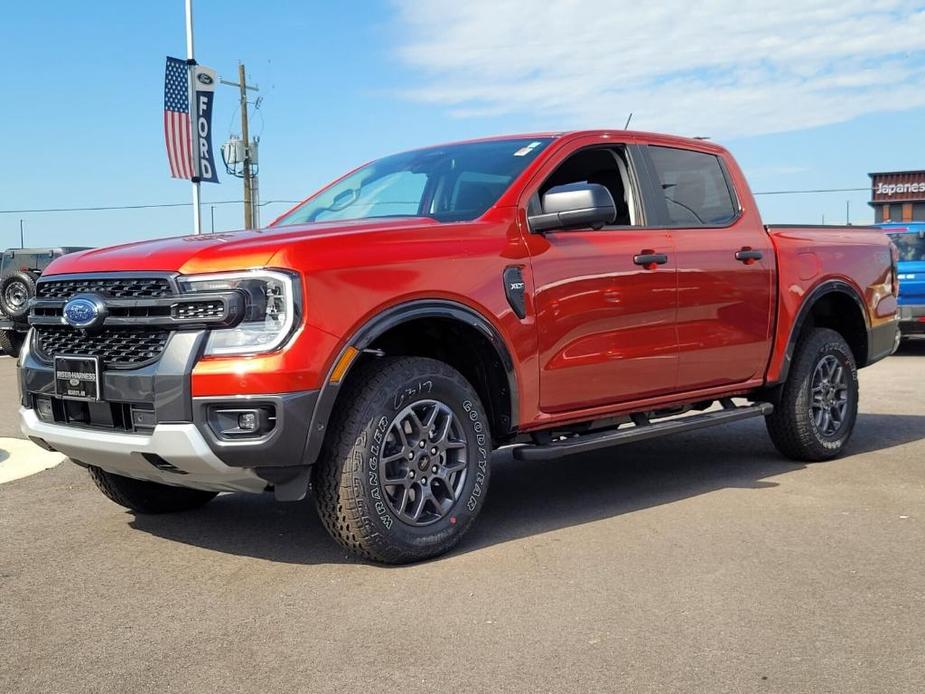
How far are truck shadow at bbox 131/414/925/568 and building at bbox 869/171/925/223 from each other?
30768mm

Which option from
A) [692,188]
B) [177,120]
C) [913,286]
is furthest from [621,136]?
[177,120]

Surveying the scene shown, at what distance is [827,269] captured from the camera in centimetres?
682

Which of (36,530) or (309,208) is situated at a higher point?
(309,208)

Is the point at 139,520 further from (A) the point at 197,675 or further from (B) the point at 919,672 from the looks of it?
(B) the point at 919,672

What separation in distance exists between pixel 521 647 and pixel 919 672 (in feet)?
4.06

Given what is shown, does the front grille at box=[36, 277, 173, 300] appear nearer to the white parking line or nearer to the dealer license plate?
the dealer license plate

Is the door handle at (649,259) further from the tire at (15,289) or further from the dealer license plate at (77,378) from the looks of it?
the tire at (15,289)

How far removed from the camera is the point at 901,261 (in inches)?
561

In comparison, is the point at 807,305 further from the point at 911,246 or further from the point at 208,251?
the point at 911,246

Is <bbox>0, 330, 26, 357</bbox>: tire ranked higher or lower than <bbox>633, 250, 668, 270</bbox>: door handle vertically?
lower

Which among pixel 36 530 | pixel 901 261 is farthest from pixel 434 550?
pixel 901 261

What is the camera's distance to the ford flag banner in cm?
1994

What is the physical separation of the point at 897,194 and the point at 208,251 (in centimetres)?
4017

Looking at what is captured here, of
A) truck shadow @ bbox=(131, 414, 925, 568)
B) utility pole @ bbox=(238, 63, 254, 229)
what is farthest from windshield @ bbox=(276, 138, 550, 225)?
utility pole @ bbox=(238, 63, 254, 229)
